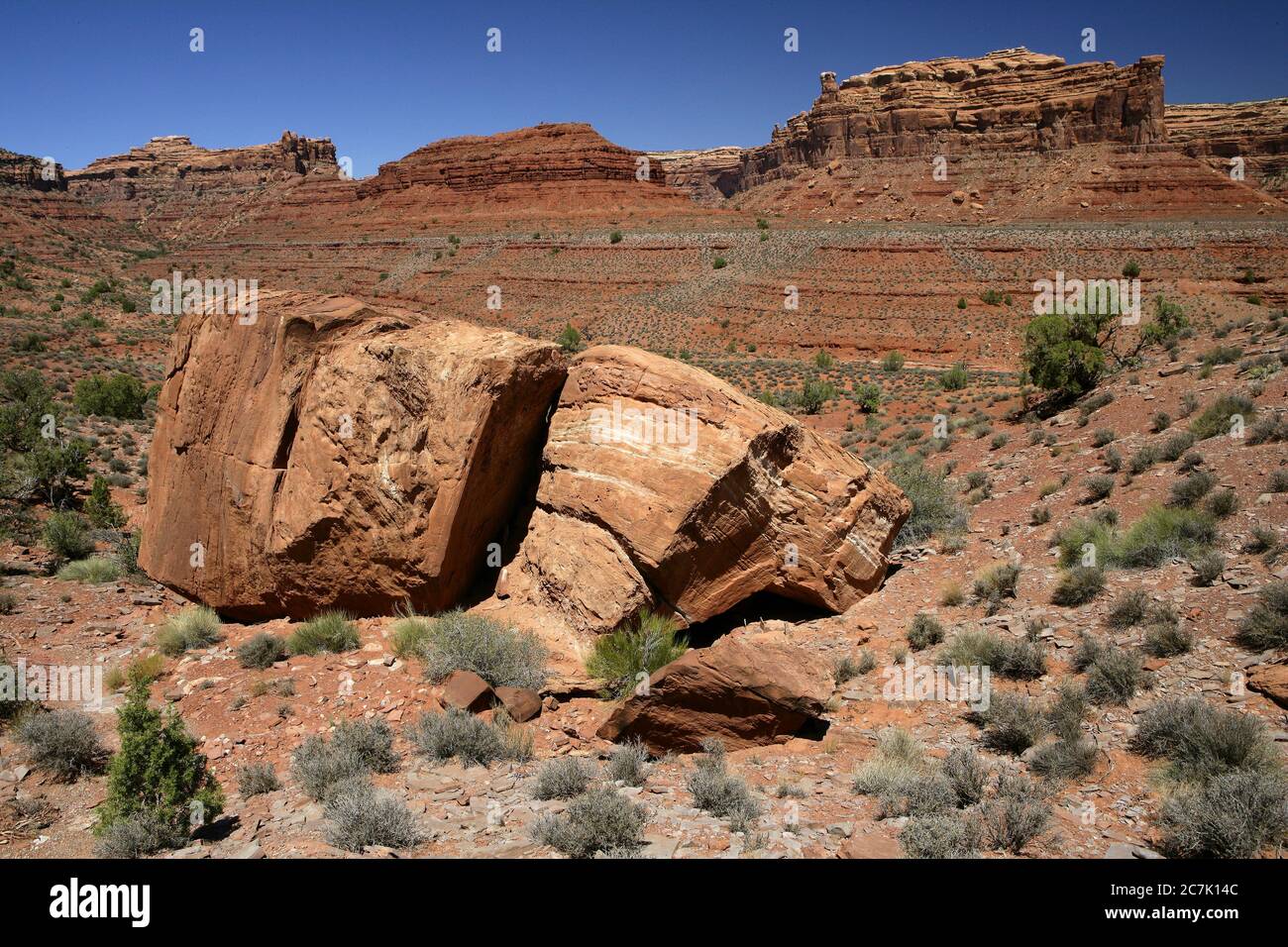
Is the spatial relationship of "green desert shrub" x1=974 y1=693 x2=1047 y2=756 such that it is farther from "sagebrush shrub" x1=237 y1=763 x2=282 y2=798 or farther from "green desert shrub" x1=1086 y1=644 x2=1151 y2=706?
"sagebrush shrub" x1=237 y1=763 x2=282 y2=798

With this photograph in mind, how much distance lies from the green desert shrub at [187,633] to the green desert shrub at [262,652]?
2.38ft

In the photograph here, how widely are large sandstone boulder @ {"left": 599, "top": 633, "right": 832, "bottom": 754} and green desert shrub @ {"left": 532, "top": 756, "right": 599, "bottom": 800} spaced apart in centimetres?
94

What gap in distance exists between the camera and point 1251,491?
30.6 feet

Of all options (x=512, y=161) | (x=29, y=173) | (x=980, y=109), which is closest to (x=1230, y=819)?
(x=512, y=161)

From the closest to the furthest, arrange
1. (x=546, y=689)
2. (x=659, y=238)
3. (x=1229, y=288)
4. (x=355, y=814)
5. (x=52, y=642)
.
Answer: (x=355, y=814) → (x=546, y=689) → (x=52, y=642) → (x=1229, y=288) → (x=659, y=238)

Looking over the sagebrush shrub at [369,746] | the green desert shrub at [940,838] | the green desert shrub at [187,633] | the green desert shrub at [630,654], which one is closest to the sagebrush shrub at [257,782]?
the sagebrush shrub at [369,746]

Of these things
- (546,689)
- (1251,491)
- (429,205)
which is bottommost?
(546,689)

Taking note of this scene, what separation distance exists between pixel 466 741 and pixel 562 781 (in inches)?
44.3

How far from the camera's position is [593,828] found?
4.70 meters

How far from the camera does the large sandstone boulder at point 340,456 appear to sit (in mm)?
8195

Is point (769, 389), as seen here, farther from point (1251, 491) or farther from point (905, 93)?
point (905, 93)

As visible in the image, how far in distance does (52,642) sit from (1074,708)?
1066 centimetres

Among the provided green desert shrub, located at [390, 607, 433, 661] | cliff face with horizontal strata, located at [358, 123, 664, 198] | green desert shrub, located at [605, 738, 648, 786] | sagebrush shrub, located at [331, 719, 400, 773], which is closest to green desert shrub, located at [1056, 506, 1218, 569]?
green desert shrub, located at [605, 738, 648, 786]

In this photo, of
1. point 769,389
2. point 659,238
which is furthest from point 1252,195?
point 769,389
